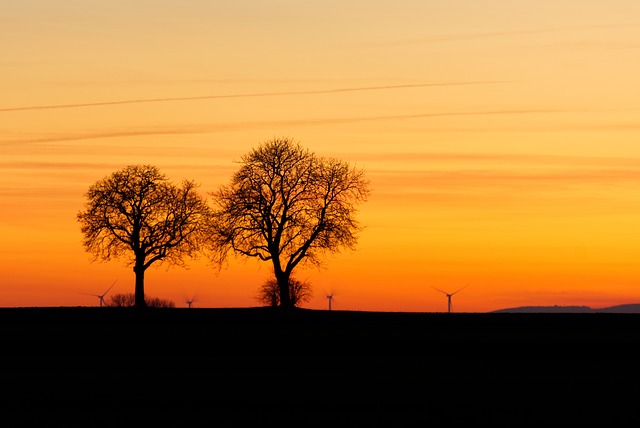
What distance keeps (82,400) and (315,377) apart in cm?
855

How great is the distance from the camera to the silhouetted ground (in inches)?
1184

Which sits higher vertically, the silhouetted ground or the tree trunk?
the tree trunk

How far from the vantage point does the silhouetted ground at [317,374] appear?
30062 mm

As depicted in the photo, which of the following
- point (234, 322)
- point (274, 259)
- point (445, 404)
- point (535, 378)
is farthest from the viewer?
point (274, 259)

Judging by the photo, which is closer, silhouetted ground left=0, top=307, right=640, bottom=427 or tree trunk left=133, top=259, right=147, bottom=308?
silhouetted ground left=0, top=307, right=640, bottom=427

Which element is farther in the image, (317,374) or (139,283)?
(139,283)

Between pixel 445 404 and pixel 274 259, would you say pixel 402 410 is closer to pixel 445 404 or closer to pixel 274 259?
pixel 445 404

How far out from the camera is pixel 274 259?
94.0 metres

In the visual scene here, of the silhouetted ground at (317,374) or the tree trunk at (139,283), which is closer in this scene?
the silhouetted ground at (317,374)

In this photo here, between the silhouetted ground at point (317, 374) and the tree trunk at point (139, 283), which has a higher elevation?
the tree trunk at point (139, 283)

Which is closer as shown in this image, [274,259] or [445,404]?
[445,404]

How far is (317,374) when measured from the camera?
39500mm

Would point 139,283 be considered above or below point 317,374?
above

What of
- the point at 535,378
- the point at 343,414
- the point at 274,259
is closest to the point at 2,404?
the point at 343,414
